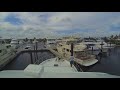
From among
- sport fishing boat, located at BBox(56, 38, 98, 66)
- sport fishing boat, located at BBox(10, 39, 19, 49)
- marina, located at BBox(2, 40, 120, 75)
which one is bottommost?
marina, located at BBox(2, 40, 120, 75)

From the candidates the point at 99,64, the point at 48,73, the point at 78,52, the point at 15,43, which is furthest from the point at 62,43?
the point at 15,43

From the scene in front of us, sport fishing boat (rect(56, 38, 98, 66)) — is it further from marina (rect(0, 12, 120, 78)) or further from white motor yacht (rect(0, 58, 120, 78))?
white motor yacht (rect(0, 58, 120, 78))

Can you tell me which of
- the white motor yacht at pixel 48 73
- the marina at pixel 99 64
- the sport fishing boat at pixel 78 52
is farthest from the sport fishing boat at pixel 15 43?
the sport fishing boat at pixel 78 52

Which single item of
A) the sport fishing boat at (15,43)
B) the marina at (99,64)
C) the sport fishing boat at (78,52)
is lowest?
the marina at (99,64)

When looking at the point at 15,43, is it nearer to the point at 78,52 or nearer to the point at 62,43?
the point at 62,43

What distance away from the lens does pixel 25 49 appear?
3586 millimetres

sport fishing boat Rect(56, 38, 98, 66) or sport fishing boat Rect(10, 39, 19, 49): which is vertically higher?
sport fishing boat Rect(10, 39, 19, 49)

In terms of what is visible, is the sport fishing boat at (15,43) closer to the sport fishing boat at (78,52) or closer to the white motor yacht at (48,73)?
the white motor yacht at (48,73)

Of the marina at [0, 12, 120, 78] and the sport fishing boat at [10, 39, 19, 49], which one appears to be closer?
the marina at [0, 12, 120, 78]

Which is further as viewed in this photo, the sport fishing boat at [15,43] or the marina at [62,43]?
the sport fishing boat at [15,43]

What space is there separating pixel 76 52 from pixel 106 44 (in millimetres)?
590

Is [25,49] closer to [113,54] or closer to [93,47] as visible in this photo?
[93,47]

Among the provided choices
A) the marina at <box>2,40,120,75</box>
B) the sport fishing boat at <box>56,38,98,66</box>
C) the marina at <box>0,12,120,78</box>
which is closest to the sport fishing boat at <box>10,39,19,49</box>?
the marina at <box>0,12,120,78</box>
